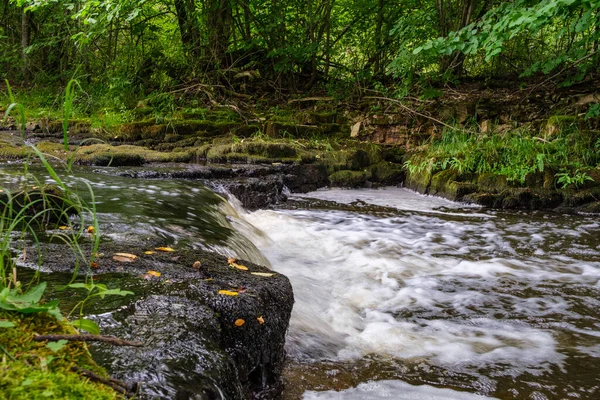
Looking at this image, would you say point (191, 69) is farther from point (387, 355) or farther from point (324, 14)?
point (387, 355)

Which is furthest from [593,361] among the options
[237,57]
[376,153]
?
[237,57]

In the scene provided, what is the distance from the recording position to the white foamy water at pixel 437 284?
2705 millimetres

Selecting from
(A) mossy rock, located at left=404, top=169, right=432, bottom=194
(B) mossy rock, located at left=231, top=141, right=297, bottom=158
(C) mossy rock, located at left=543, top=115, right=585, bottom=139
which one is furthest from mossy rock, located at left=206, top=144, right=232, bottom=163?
(C) mossy rock, located at left=543, top=115, right=585, bottom=139

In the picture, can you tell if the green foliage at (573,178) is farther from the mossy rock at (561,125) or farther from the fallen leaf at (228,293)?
the fallen leaf at (228,293)

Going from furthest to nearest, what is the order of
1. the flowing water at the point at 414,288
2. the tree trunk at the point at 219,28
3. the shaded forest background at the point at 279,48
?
the tree trunk at the point at 219,28 → the shaded forest background at the point at 279,48 → the flowing water at the point at 414,288

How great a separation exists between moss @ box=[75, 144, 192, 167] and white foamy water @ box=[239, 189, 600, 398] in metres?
2.49

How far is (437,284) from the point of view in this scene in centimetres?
391

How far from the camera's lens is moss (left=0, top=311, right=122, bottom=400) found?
0.85 m

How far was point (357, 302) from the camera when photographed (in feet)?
11.6

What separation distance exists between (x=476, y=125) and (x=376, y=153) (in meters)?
2.25

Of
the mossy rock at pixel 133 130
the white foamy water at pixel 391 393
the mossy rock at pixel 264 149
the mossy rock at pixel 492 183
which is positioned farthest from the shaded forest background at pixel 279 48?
the white foamy water at pixel 391 393

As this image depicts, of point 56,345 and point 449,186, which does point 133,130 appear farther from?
point 56,345

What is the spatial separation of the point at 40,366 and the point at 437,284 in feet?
11.4

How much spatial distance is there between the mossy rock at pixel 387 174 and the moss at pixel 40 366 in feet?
28.4
